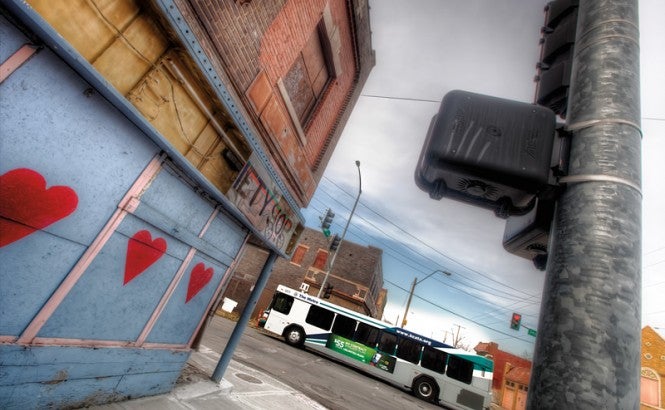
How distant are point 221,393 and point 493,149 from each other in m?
5.49

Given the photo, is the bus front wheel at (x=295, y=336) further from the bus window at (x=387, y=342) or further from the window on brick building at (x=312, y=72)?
the window on brick building at (x=312, y=72)

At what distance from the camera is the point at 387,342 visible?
1641cm

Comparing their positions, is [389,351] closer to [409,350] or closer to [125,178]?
[409,350]

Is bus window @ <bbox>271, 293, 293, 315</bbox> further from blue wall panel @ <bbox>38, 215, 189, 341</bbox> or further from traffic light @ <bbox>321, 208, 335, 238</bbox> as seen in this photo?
blue wall panel @ <bbox>38, 215, 189, 341</bbox>

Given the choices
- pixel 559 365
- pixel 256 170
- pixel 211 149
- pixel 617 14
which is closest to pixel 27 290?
pixel 211 149

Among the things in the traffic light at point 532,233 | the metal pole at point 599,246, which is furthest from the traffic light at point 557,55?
the traffic light at point 532,233

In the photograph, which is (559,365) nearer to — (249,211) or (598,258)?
(598,258)

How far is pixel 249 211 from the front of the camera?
15.0 feet

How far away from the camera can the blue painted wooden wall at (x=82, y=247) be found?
7.17 feet

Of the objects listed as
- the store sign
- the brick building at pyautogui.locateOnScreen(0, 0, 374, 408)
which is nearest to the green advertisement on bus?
the store sign

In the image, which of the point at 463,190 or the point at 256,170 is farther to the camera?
the point at 256,170

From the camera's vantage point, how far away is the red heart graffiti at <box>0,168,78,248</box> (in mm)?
2136

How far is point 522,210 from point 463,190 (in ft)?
1.01

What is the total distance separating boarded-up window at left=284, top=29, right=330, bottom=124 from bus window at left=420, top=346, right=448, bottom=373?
14.3 metres
